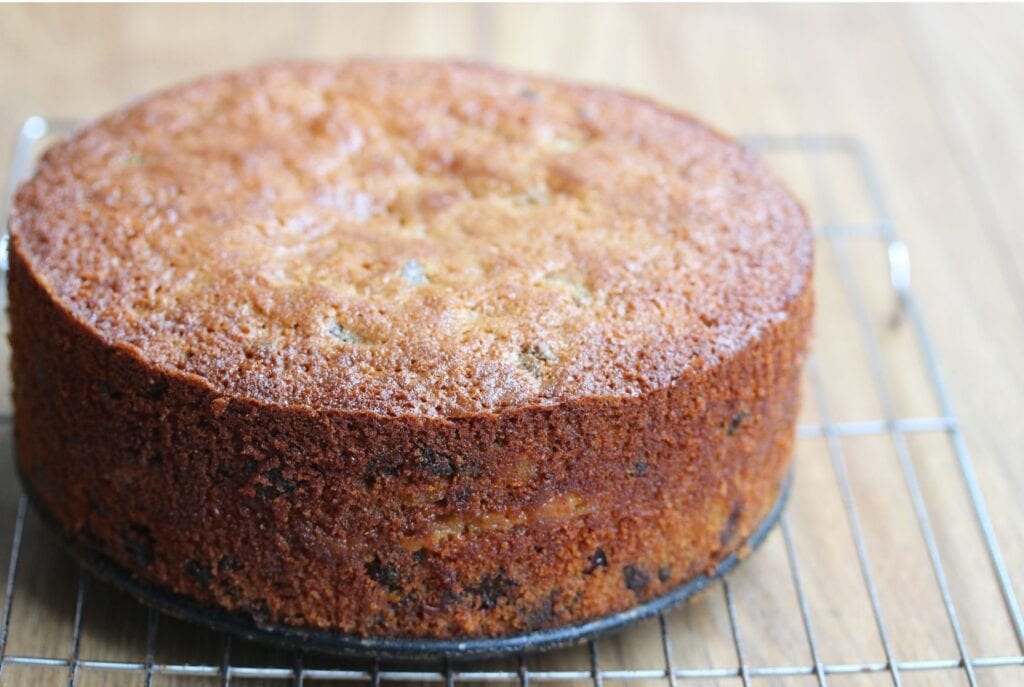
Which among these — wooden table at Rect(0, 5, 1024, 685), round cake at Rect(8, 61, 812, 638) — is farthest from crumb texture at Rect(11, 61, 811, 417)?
wooden table at Rect(0, 5, 1024, 685)

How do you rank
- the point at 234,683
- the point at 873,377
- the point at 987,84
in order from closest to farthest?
the point at 234,683 → the point at 873,377 → the point at 987,84

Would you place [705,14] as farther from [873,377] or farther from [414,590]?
[414,590]

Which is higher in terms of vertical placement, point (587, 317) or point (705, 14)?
point (705, 14)

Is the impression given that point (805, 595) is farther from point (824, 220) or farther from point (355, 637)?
point (824, 220)

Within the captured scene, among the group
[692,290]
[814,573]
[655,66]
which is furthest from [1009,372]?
[655,66]

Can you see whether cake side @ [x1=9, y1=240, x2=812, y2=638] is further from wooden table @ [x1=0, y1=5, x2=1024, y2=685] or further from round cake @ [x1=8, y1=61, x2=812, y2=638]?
wooden table @ [x1=0, y1=5, x2=1024, y2=685]

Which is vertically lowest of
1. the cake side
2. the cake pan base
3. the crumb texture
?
the cake pan base

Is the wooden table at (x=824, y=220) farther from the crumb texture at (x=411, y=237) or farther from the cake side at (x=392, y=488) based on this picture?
the crumb texture at (x=411, y=237)
